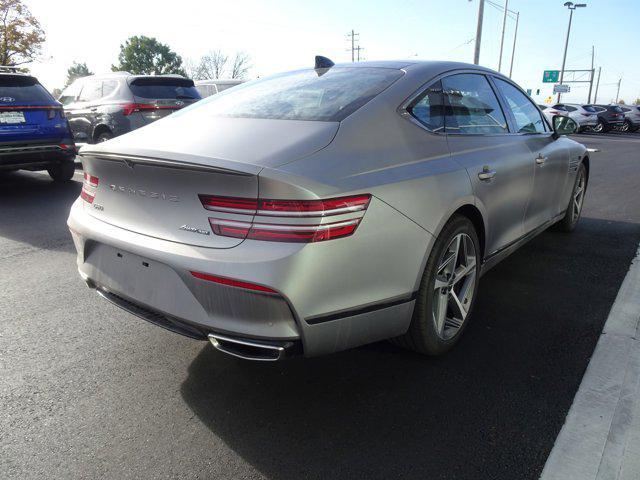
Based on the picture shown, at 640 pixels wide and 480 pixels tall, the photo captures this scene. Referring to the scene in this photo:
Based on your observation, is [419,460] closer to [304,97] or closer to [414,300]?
[414,300]

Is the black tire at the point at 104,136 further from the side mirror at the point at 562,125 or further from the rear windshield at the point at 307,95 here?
the side mirror at the point at 562,125

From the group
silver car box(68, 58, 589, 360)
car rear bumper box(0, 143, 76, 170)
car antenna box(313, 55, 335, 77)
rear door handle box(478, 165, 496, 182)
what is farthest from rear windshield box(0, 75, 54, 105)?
rear door handle box(478, 165, 496, 182)

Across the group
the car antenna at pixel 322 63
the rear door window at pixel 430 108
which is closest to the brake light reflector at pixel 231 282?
the rear door window at pixel 430 108

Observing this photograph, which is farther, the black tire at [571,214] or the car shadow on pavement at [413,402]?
the black tire at [571,214]

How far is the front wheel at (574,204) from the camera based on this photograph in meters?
5.01

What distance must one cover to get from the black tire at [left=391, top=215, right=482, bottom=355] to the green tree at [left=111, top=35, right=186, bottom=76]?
3015 inches

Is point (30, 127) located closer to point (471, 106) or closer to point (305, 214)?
point (471, 106)

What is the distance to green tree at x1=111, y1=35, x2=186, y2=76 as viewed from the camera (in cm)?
7294

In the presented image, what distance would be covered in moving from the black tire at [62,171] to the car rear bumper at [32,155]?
1.19 ft

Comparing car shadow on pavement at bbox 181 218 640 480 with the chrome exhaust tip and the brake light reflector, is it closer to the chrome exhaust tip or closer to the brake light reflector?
the chrome exhaust tip

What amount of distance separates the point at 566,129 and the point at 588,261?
1.18 meters

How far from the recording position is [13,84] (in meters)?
7.15

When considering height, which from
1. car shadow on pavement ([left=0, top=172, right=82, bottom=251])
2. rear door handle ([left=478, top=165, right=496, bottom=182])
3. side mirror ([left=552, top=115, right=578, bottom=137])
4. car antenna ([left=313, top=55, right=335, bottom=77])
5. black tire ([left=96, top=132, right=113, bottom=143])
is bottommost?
car shadow on pavement ([left=0, top=172, right=82, bottom=251])

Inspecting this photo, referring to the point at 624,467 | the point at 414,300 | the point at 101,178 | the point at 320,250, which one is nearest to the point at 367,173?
the point at 320,250
